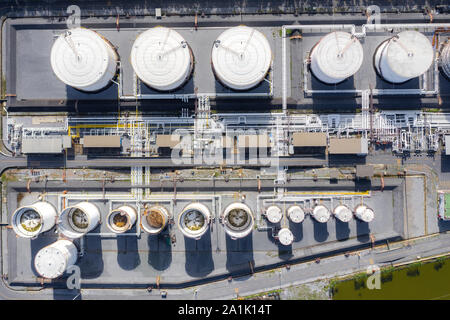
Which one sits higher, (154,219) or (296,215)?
(296,215)

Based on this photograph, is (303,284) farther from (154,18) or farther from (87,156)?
(154,18)

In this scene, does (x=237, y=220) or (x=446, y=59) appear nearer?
(x=446, y=59)

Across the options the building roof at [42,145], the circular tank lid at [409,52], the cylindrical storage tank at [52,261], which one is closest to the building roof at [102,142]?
the building roof at [42,145]

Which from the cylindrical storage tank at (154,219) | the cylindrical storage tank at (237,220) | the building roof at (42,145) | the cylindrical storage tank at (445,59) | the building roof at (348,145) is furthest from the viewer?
the building roof at (42,145)

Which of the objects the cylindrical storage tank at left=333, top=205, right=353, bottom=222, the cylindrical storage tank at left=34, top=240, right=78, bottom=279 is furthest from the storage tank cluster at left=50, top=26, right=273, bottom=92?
the cylindrical storage tank at left=34, top=240, right=78, bottom=279

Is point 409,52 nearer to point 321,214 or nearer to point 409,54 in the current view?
point 409,54

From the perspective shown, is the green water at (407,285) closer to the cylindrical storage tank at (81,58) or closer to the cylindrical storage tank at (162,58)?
the cylindrical storage tank at (162,58)

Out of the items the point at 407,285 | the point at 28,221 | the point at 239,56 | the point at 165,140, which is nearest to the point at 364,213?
the point at 407,285
